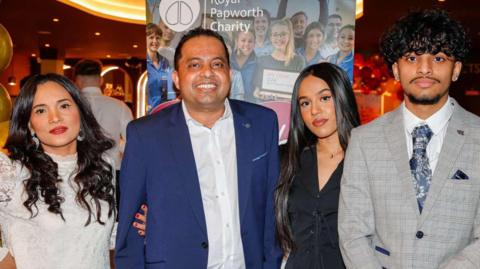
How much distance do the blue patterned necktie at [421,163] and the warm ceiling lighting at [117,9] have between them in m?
A: 7.82

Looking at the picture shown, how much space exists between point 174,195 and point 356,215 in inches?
30.2

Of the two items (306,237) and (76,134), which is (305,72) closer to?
(306,237)

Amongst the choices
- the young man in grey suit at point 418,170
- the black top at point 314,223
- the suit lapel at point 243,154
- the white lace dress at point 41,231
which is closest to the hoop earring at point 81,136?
the white lace dress at point 41,231

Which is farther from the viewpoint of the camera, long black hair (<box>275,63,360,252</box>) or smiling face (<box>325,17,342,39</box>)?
smiling face (<box>325,17,342,39</box>)

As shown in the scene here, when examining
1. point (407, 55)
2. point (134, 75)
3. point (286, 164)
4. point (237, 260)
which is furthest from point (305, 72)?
point (134, 75)

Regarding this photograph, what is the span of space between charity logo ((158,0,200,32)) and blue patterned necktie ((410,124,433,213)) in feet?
6.49

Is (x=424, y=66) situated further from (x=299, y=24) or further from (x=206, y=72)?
(x=299, y=24)

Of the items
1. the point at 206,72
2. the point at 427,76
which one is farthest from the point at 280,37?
the point at 427,76

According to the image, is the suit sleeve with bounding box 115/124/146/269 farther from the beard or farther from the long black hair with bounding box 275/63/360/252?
the beard

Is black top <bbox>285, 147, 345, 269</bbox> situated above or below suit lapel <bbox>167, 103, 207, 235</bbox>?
below

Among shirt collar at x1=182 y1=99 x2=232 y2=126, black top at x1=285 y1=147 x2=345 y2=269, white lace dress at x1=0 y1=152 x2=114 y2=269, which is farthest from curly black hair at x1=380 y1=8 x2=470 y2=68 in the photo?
white lace dress at x1=0 y1=152 x2=114 y2=269

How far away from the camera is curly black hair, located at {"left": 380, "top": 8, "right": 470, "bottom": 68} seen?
2.02 meters

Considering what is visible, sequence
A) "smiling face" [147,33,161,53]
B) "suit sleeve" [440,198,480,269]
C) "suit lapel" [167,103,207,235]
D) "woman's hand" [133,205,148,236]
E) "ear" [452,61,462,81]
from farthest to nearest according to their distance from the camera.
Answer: "smiling face" [147,33,161,53], "woman's hand" [133,205,148,236], "suit lapel" [167,103,207,235], "ear" [452,61,462,81], "suit sleeve" [440,198,480,269]

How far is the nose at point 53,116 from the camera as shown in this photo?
7.23ft
